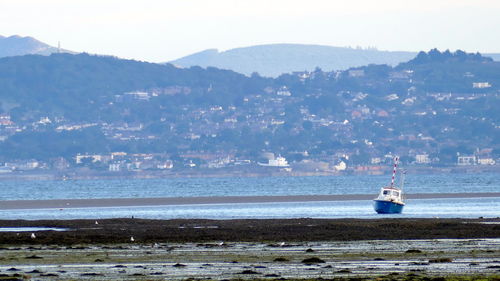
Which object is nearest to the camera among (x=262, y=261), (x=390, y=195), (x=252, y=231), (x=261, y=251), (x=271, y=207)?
(x=262, y=261)

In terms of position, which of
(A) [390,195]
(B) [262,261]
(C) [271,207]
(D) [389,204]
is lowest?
(C) [271,207]

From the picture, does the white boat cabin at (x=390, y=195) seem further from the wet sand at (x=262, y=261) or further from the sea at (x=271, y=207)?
the wet sand at (x=262, y=261)

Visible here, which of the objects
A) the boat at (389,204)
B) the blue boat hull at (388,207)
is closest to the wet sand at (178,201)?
the boat at (389,204)

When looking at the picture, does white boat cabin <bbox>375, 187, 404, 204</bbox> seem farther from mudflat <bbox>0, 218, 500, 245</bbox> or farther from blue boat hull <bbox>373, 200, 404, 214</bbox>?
mudflat <bbox>0, 218, 500, 245</bbox>

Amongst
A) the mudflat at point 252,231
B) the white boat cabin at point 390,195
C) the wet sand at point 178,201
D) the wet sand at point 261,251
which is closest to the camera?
the wet sand at point 261,251

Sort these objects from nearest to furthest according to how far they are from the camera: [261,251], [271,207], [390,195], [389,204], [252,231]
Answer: [261,251], [252,231], [389,204], [390,195], [271,207]

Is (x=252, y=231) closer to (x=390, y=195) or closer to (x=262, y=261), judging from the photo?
(x=262, y=261)

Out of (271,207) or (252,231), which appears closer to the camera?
(252,231)

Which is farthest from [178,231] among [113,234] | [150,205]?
[150,205]

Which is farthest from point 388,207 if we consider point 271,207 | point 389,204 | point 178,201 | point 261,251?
point 178,201

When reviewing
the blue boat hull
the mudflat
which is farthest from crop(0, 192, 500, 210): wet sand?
the mudflat

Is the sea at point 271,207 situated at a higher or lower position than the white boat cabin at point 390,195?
lower

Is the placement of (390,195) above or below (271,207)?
above

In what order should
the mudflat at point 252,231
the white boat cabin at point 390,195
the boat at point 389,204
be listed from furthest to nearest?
the white boat cabin at point 390,195
the boat at point 389,204
the mudflat at point 252,231
